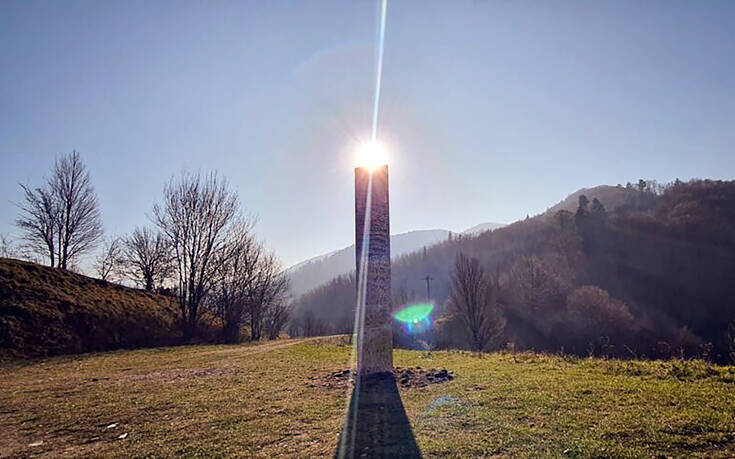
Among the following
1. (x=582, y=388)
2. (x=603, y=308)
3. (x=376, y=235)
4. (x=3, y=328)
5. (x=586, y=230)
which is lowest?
(x=603, y=308)

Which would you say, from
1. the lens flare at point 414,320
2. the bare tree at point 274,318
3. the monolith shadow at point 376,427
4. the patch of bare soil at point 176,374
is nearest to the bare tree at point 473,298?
the lens flare at point 414,320

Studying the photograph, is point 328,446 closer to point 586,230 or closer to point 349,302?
point 586,230

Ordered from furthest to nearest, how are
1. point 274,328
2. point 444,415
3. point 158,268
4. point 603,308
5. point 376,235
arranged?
point 603,308, point 274,328, point 158,268, point 376,235, point 444,415

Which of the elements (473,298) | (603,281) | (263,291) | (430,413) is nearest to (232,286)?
(263,291)

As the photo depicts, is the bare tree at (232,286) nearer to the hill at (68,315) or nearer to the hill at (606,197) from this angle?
the hill at (68,315)

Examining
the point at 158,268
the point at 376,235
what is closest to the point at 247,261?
the point at 158,268

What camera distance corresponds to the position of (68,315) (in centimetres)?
1803

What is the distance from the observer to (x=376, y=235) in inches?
384

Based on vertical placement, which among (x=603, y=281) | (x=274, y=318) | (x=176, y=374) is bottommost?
(x=603, y=281)

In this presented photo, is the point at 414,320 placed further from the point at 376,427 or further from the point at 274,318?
the point at 376,427

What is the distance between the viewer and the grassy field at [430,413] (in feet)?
14.5

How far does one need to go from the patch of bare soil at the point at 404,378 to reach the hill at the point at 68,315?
43.9ft

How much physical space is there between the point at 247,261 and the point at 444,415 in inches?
1173

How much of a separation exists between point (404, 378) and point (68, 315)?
56.2ft
